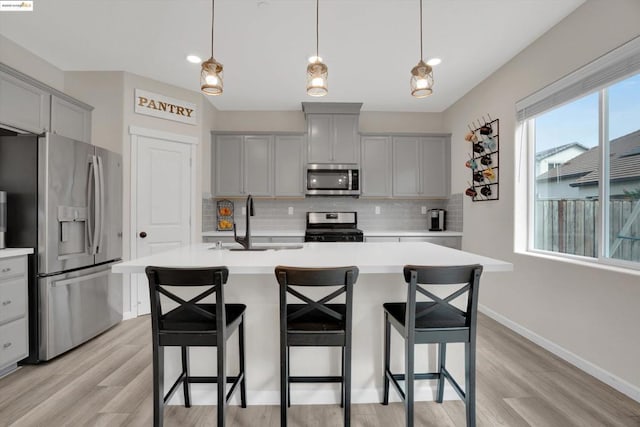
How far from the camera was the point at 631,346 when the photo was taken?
2023 millimetres

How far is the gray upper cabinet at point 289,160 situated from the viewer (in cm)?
456

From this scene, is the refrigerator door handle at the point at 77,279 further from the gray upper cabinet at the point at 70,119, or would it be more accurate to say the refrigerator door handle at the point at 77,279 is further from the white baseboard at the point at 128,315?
the gray upper cabinet at the point at 70,119

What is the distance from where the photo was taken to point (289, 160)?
4.56 m

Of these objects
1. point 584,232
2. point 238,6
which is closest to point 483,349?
point 584,232

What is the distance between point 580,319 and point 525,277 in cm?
66

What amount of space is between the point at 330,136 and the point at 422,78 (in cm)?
257

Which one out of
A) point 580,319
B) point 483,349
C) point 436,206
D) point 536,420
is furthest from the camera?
point 436,206

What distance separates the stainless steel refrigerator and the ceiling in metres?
1.05

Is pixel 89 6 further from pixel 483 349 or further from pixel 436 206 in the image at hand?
pixel 436 206

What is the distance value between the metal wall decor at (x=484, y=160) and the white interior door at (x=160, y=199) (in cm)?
362

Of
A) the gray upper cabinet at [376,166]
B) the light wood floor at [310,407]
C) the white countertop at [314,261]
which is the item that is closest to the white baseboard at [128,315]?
the light wood floor at [310,407]

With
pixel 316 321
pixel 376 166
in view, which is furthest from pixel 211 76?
pixel 376 166

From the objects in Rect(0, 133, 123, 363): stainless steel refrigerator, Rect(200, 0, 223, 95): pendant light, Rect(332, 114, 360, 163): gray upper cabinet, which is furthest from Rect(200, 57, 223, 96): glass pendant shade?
Rect(332, 114, 360, 163): gray upper cabinet

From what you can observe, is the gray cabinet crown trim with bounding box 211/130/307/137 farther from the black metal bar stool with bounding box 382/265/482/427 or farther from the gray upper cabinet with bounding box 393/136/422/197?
the black metal bar stool with bounding box 382/265/482/427
